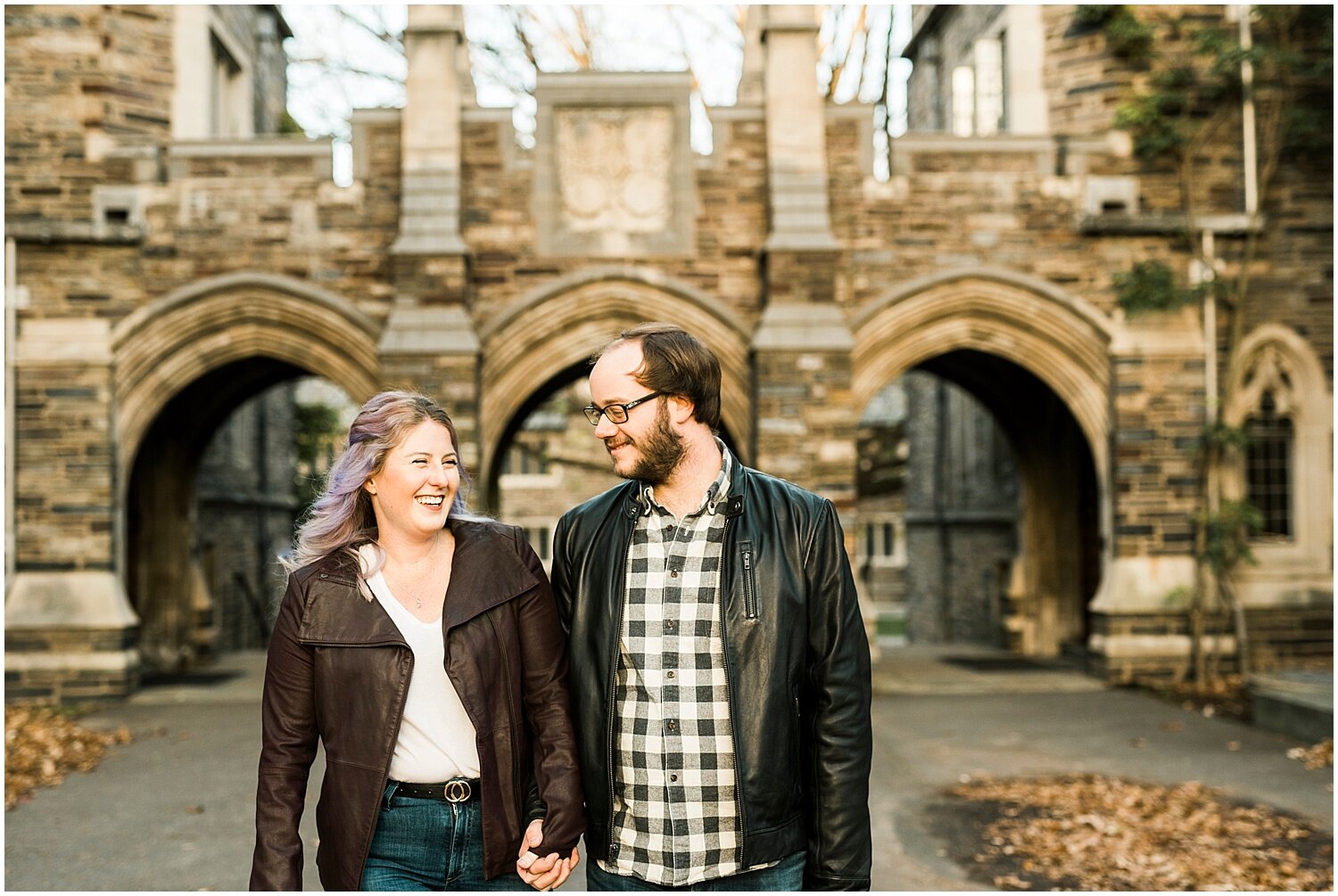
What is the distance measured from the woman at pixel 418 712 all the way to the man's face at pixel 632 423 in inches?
14.4

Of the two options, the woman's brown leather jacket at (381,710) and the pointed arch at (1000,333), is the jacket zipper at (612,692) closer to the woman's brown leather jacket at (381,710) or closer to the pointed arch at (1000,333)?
the woman's brown leather jacket at (381,710)

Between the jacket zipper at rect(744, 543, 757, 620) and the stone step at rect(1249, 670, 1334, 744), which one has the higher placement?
the jacket zipper at rect(744, 543, 757, 620)

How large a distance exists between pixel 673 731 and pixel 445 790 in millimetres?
506

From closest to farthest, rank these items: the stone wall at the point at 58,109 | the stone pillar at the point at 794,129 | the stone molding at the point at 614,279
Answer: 1. the stone pillar at the point at 794,129
2. the stone molding at the point at 614,279
3. the stone wall at the point at 58,109

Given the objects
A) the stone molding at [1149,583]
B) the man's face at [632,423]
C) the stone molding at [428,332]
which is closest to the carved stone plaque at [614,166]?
the stone molding at [428,332]

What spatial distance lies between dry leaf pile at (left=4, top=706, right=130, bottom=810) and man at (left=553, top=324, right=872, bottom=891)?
17.8 feet

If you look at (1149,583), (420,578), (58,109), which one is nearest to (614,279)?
(58,109)

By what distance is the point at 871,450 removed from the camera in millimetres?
24516

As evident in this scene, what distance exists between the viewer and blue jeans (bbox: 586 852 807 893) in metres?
2.32

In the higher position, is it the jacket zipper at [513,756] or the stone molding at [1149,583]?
the jacket zipper at [513,756]

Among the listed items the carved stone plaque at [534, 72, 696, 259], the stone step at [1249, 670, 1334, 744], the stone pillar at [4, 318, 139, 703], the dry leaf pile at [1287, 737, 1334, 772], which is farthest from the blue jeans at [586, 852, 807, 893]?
the stone pillar at [4, 318, 139, 703]

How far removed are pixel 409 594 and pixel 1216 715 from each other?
8358 millimetres

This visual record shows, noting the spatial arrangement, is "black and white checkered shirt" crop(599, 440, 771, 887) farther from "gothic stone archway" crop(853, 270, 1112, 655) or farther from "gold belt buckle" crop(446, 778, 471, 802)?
"gothic stone archway" crop(853, 270, 1112, 655)

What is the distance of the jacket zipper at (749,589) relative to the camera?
2.36 metres
